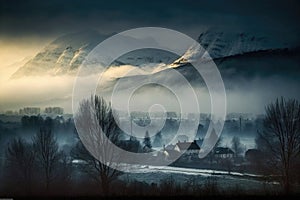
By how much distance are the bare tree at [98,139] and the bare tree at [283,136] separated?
5.71ft

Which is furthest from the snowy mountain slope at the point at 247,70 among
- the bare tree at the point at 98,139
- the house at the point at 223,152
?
the house at the point at 223,152

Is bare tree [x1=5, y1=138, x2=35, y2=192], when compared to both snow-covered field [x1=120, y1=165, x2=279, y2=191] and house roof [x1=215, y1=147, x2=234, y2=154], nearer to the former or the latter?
snow-covered field [x1=120, y1=165, x2=279, y2=191]

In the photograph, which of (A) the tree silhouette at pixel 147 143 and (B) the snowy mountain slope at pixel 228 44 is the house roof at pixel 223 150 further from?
(B) the snowy mountain slope at pixel 228 44

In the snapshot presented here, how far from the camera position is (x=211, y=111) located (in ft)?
25.5

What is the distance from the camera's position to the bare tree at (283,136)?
763 cm

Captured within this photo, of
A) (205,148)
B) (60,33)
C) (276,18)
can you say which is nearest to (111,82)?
(60,33)

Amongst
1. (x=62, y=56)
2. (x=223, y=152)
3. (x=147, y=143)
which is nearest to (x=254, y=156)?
(x=223, y=152)

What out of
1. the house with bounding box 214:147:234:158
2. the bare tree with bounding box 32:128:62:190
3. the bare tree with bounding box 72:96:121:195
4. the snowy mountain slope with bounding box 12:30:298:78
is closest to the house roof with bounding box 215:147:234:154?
the house with bounding box 214:147:234:158

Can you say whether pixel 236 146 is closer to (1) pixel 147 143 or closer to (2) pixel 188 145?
(2) pixel 188 145

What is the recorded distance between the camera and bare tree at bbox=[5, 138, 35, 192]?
7.64 m

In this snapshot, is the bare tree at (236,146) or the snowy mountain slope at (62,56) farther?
the snowy mountain slope at (62,56)

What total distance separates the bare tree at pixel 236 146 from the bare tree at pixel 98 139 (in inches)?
52.0

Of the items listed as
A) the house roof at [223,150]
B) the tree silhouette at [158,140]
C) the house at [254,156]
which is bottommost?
the house at [254,156]

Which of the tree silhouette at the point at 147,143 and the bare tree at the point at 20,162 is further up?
the tree silhouette at the point at 147,143
